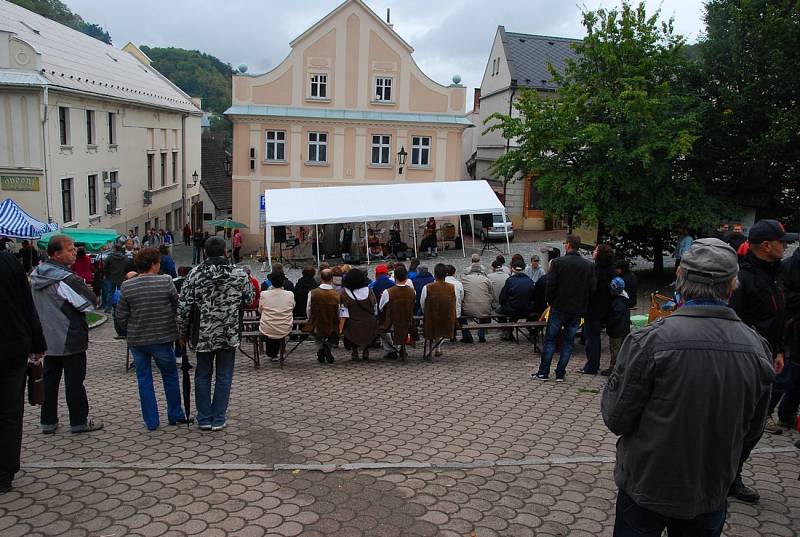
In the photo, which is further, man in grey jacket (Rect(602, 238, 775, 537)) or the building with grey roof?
the building with grey roof

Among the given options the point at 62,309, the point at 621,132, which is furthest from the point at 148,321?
the point at 621,132

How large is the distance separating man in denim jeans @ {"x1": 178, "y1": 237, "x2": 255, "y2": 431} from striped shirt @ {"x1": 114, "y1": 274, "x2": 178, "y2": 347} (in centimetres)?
11

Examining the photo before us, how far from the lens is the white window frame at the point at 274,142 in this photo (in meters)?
29.9

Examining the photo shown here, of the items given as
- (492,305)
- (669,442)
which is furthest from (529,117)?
(669,442)

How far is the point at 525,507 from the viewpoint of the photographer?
4383mm

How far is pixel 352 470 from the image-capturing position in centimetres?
488

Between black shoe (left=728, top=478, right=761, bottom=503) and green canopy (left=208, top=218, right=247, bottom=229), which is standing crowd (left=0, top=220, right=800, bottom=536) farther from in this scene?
green canopy (left=208, top=218, right=247, bottom=229)

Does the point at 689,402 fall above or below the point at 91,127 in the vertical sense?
below

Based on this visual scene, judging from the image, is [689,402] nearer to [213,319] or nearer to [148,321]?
[213,319]

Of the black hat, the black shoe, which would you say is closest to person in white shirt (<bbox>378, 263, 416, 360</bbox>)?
the black hat

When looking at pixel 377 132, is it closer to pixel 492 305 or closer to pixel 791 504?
pixel 492 305

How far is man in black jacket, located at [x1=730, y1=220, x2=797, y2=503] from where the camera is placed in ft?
16.4

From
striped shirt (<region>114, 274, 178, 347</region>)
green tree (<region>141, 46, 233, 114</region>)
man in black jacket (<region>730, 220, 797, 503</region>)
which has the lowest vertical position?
striped shirt (<region>114, 274, 178, 347</region>)

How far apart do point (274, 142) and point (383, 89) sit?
217 inches
